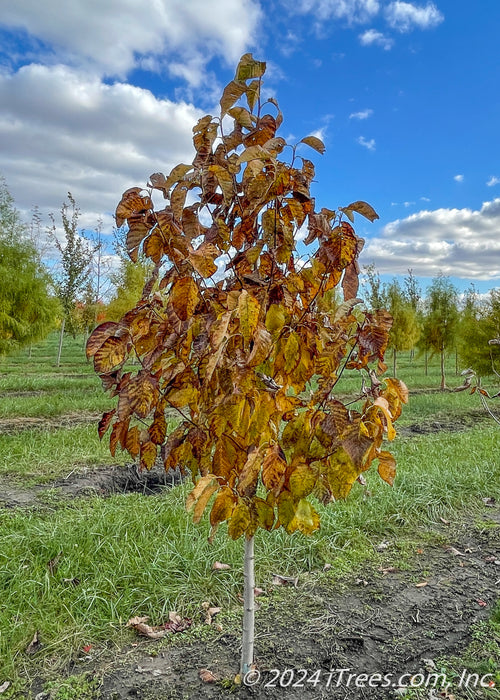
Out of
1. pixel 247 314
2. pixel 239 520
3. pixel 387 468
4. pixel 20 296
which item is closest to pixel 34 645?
pixel 239 520

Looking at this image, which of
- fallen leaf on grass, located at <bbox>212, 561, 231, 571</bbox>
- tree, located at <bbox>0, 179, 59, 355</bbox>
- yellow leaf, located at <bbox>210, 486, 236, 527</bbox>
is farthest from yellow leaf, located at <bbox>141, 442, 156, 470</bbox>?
tree, located at <bbox>0, 179, 59, 355</bbox>

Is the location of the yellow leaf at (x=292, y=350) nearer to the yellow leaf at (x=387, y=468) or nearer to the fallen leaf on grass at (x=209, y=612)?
the yellow leaf at (x=387, y=468)

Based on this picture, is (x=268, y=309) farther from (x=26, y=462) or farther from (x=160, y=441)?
(x=26, y=462)

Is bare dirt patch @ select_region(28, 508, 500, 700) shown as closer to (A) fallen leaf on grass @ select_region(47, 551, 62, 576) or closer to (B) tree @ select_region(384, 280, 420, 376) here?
(A) fallen leaf on grass @ select_region(47, 551, 62, 576)

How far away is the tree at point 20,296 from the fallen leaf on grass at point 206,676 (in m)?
8.28

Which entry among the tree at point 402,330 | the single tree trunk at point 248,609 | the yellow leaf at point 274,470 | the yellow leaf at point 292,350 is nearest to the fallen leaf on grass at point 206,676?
the single tree trunk at point 248,609

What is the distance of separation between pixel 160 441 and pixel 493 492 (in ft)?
14.1

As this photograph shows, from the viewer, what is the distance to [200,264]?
4.62 ft

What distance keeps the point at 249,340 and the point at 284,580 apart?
216cm

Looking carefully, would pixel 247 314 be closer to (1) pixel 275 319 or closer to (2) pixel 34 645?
(1) pixel 275 319

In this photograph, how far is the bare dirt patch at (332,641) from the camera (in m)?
2.06

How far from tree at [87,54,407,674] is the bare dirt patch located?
1066 millimetres

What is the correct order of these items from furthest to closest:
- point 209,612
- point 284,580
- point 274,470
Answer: point 284,580 → point 209,612 → point 274,470

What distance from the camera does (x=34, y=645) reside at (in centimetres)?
238
